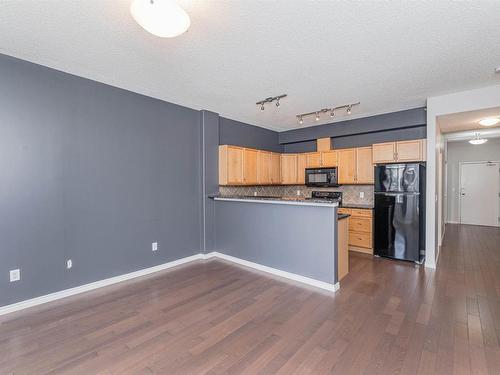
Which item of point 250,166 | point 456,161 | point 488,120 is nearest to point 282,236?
point 250,166

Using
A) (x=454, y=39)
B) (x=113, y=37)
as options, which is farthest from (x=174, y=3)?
(x=454, y=39)

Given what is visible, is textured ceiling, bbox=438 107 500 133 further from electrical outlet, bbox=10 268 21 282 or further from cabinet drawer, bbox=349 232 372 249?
electrical outlet, bbox=10 268 21 282

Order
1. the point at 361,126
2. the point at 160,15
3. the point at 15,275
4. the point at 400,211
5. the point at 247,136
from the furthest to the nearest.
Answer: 1. the point at 247,136
2. the point at 361,126
3. the point at 400,211
4. the point at 15,275
5. the point at 160,15

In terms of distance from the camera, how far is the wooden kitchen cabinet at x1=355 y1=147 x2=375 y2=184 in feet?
16.4

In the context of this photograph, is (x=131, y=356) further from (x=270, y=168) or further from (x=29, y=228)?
(x=270, y=168)

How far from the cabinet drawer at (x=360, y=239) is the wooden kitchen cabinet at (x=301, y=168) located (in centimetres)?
168

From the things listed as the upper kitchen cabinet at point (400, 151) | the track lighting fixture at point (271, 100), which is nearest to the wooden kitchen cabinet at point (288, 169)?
the upper kitchen cabinet at point (400, 151)

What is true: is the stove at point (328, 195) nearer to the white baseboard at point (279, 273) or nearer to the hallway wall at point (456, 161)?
the white baseboard at point (279, 273)

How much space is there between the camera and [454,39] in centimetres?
230

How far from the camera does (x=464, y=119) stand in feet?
13.3

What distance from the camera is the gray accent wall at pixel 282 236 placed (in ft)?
10.5

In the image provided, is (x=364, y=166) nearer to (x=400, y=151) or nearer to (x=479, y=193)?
(x=400, y=151)

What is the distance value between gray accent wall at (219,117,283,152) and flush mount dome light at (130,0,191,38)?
3097mm

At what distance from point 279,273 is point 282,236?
55 centimetres
